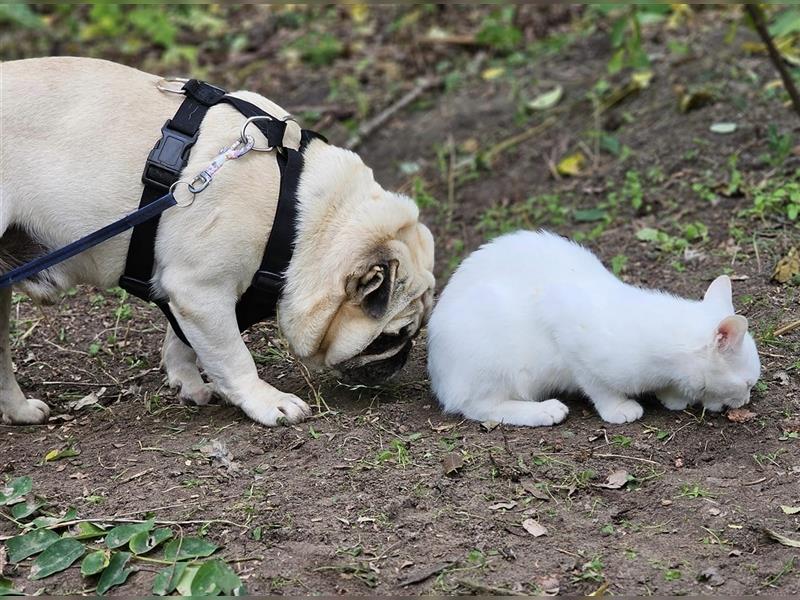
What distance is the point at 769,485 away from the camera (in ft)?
13.2

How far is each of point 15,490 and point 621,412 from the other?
8.58 ft

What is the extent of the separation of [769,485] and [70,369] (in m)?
3.77

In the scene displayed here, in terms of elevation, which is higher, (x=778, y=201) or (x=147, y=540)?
(x=778, y=201)

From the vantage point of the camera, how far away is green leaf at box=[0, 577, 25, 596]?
362 centimetres

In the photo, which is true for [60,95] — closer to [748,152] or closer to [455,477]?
[455,477]

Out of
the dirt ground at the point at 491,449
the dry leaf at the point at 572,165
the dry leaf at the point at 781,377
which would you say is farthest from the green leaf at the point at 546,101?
the dry leaf at the point at 781,377

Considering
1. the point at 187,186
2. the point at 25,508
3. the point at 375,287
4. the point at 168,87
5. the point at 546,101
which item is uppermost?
the point at 168,87

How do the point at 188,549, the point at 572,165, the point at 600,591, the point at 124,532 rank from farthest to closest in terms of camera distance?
the point at 572,165 → the point at 124,532 → the point at 188,549 → the point at 600,591

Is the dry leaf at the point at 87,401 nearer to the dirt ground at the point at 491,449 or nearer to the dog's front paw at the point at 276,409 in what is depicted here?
the dirt ground at the point at 491,449

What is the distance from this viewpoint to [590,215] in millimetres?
6910

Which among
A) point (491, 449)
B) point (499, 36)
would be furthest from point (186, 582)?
point (499, 36)

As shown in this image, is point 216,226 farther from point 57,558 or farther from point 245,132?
point 57,558

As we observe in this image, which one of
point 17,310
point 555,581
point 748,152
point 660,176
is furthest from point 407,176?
point 555,581

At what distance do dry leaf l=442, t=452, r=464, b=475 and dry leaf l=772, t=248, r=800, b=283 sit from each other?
227cm
